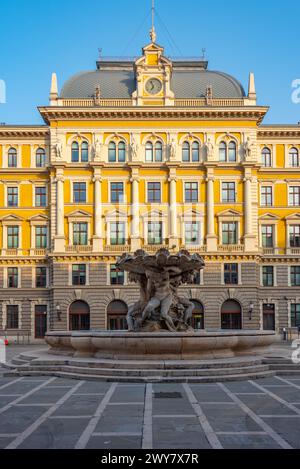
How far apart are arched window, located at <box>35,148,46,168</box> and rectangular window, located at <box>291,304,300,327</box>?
27.5 metres

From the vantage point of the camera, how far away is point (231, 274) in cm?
5759

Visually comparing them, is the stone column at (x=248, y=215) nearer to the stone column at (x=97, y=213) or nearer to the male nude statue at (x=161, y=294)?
the stone column at (x=97, y=213)

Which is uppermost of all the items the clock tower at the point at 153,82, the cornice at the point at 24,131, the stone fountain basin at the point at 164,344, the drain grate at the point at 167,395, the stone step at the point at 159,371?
the clock tower at the point at 153,82

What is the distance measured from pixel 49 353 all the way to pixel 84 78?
1609 inches

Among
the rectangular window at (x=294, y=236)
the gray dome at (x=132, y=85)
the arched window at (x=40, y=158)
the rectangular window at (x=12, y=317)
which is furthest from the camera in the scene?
the arched window at (x=40, y=158)

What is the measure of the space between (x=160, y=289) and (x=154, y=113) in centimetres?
3630

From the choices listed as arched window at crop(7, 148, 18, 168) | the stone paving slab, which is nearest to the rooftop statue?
the stone paving slab

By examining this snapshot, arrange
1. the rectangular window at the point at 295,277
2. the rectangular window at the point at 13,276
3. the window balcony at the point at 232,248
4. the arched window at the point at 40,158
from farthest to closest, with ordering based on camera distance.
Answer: the arched window at the point at 40,158 → the rectangular window at the point at 295,277 → the rectangular window at the point at 13,276 → the window balcony at the point at 232,248

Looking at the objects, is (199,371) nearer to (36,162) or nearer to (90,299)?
(90,299)

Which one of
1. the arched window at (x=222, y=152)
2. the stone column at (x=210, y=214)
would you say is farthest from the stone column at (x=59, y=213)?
the arched window at (x=222, y=152)

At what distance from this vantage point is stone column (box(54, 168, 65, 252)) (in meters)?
57.6

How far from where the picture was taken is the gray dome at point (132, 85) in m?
60.3

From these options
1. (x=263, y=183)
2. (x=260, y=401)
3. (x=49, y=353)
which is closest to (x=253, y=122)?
(x=263, y=183)

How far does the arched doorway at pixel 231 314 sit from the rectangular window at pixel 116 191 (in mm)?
13973
